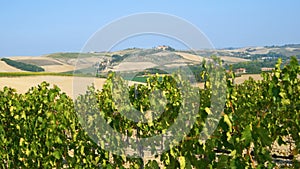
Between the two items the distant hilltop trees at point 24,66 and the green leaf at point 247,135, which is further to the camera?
the distant hilltop trees at point 24,66

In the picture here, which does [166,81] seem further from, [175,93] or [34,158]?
[34,158]

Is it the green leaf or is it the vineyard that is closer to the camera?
the green leaf

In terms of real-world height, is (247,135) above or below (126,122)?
above

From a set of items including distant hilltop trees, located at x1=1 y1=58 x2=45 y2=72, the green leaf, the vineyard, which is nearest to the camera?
the green leaf

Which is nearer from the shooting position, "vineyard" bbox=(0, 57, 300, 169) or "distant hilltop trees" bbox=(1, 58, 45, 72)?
"vineyard" bbox=(0, 57, 300, 169)

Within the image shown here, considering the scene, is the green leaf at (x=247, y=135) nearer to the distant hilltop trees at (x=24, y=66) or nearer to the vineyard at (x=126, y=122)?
the vineyard at (x=126, y=122)

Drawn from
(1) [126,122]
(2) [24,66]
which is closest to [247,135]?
(1) [126,122]

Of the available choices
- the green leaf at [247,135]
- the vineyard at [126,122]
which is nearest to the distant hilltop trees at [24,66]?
the vineyard at [126,122]

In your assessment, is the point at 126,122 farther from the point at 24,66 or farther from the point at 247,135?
the point at 24,66

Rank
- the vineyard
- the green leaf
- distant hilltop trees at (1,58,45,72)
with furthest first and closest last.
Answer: distant hilltop trees at (1,58,45,72)
the vineyard
the green leaf

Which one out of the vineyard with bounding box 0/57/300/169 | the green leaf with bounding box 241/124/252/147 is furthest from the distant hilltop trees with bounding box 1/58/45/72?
the green leaf with bounding box 241/124/252/147

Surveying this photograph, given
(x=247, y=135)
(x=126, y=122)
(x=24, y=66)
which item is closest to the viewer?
(x=247, y=135)

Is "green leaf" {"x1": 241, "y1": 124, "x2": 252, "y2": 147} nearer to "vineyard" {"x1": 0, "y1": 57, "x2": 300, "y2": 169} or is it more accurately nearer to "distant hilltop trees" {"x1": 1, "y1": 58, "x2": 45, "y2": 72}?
"vineyard" {"x1": 0, "y1": 57, "x2": 300, "y2": 169}

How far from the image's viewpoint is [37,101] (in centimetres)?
680
